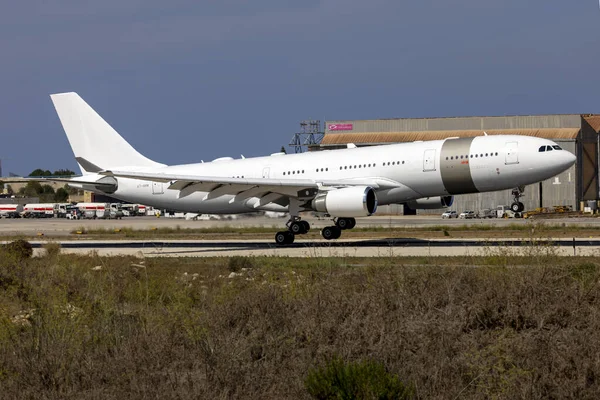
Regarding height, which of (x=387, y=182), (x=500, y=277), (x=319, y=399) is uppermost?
(x=387, y=182)

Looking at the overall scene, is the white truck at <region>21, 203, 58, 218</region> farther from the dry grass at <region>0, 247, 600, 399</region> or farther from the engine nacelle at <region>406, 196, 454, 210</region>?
the dry grass at <region>0, 247, 600, 399</region>

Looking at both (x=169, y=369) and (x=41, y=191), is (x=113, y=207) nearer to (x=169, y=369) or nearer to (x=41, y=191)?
(x=41, y=191)

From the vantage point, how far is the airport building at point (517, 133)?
10219 cm

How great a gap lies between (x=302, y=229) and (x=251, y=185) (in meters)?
3.46

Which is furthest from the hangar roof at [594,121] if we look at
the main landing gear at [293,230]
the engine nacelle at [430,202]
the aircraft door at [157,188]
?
the main landing gear at [293,230]

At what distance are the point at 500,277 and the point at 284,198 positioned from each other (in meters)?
24.6

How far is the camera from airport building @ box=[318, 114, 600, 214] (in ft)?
335

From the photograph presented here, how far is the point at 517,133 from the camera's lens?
99.7m

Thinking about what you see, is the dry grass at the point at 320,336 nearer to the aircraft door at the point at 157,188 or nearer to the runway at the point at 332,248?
the runway at the point at 332,248

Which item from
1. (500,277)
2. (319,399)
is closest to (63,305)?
(319,399)

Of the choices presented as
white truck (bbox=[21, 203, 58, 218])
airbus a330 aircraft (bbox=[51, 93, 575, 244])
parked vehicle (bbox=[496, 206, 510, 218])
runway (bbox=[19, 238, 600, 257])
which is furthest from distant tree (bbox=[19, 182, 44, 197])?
airbus a330 aircraft (bbox=[51, 93, 575, 244])

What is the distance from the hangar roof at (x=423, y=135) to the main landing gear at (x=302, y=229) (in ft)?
206

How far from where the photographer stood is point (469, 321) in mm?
13422

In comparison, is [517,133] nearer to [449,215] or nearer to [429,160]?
[449,215]
